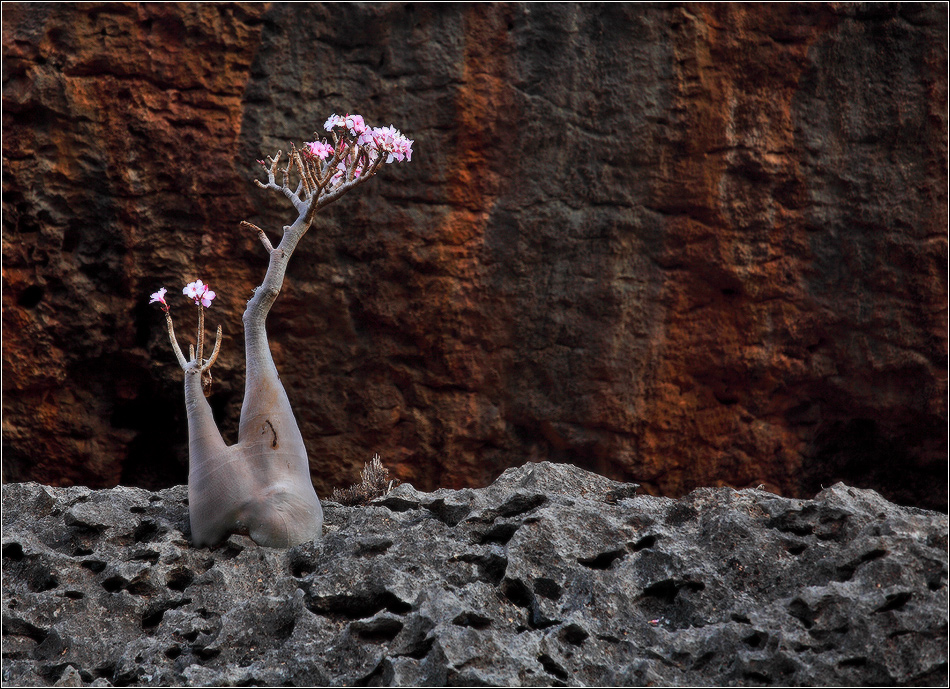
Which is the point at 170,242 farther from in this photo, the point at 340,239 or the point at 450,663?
the point at 450,663

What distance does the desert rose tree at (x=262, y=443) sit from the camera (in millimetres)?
2869

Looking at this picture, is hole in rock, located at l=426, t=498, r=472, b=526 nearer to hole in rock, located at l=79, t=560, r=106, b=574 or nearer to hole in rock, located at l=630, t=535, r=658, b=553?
hole in rock, located at l=630, t=535, r=658, b=553

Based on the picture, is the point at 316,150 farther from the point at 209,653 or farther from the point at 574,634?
the point at 574,634

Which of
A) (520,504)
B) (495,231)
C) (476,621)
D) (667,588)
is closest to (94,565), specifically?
(476,621)

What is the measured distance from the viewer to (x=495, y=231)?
198 inches

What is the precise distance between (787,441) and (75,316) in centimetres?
404

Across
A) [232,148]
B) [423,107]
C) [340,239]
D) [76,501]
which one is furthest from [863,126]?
[76,501]

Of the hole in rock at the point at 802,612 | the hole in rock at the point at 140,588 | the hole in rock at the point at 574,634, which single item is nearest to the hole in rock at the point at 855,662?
the hole in rock at the point at 802,612

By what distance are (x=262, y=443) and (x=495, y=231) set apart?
7.94 ft

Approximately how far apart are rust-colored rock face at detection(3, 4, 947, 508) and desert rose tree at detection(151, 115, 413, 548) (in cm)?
187

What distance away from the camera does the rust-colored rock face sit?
4.81 meters

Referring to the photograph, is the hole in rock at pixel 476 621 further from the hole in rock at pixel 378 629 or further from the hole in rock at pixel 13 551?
the hole in rock at pixel 13 551

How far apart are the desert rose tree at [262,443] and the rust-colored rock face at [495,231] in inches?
73.4

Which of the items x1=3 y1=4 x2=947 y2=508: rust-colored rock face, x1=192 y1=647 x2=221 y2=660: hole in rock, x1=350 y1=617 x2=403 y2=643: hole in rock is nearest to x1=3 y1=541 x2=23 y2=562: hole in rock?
x1=192 y1=647 x2=221 y2=660: hole in rock
